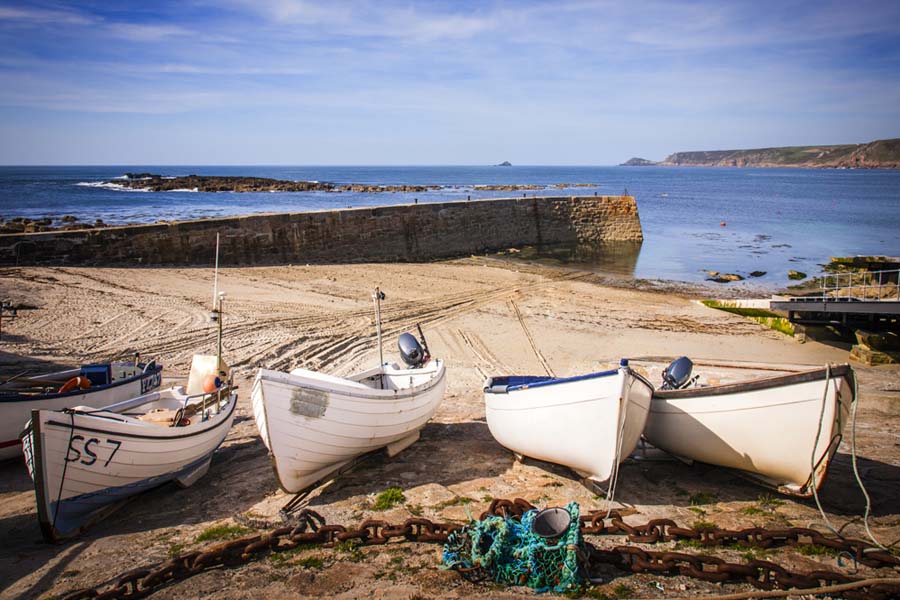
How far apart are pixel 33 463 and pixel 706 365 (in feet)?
30.4

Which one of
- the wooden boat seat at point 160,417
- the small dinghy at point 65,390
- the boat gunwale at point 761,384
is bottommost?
the wooden boat seat at point 160,417

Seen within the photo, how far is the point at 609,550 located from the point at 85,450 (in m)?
4.83

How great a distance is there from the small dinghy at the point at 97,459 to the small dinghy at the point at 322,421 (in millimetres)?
873

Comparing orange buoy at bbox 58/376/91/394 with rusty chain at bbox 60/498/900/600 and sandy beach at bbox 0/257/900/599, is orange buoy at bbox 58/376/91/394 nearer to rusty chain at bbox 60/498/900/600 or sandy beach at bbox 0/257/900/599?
sandy beach at bbox 0/257/900/599

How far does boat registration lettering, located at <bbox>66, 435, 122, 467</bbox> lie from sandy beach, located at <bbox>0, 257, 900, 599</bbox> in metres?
0.73

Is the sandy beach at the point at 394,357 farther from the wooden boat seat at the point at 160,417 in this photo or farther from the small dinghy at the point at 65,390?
the wooden boat seat at the point at 160,417

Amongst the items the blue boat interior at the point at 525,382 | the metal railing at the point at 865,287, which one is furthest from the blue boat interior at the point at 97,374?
the metal railing at the point at 865,287

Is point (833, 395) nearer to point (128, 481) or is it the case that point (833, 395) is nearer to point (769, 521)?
point (769, 521)

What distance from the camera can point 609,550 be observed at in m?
5.02

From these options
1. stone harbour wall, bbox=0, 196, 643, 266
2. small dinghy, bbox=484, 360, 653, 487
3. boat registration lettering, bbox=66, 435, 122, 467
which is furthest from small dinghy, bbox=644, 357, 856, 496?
stone harbour wall, bbox=0, 196, 643, 266

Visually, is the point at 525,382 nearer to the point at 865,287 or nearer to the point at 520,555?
the point at 520,555

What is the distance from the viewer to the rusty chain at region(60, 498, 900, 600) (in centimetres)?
454

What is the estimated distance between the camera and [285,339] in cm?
1206

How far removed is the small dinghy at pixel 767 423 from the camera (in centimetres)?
552
